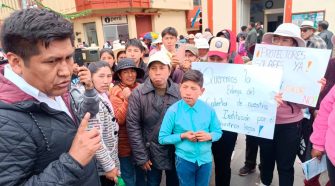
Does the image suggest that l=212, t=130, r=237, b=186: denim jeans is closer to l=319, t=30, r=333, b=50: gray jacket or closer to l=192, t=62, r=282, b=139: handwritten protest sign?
l=192, t=62, r=282, b=139: handwritten protest sign

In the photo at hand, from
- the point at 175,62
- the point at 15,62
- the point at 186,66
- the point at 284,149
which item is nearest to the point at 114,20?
the point at 175,62

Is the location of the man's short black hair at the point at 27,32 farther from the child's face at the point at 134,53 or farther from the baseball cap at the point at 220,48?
the child's face at the point at 134,53

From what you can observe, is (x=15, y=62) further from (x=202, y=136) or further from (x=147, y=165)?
(x=147, y=165)

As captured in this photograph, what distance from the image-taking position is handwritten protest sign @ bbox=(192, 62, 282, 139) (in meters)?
2.39

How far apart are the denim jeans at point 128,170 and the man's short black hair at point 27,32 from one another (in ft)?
5.81

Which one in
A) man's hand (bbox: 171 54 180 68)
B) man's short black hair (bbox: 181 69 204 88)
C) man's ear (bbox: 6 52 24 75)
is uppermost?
man's ear (bbox: 6 52 24 75)

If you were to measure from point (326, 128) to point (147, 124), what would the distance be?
158 centimetres

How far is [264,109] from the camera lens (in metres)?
2.44

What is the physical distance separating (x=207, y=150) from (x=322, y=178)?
1940mm

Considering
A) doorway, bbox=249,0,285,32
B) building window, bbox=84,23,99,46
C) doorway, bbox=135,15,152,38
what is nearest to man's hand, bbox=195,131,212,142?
doorway, bbox=249,0,285,32

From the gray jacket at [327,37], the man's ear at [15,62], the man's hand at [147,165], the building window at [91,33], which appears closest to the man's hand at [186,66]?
the man's hand at [147,165]

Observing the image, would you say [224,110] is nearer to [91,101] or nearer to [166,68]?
[166,68]

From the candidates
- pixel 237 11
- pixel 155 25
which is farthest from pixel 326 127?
pixel 155 25

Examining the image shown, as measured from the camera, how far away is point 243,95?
2.55m
